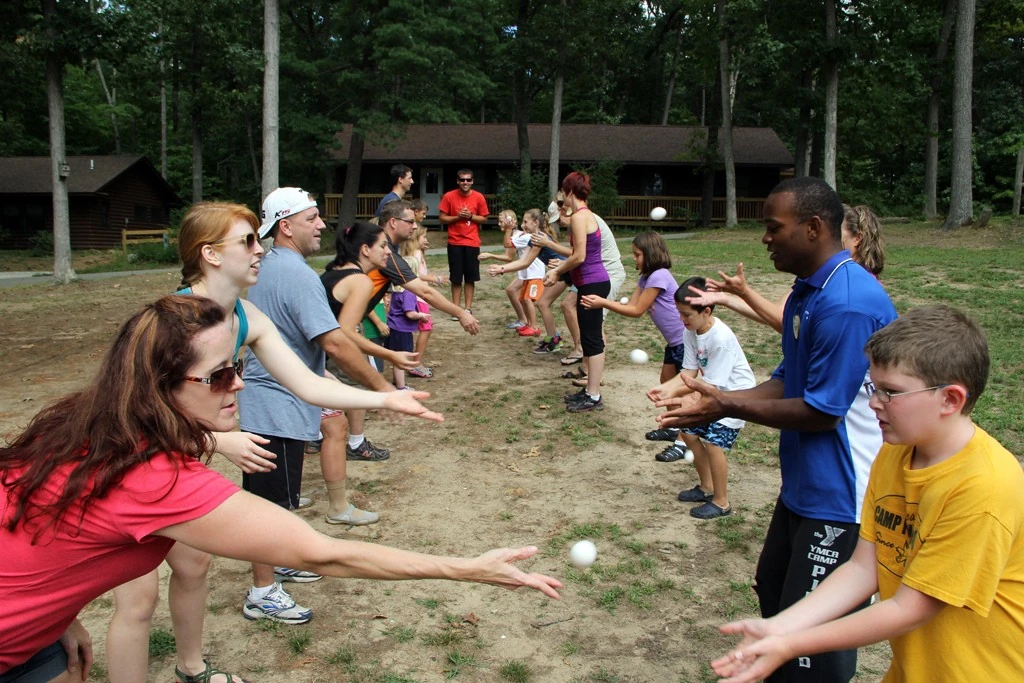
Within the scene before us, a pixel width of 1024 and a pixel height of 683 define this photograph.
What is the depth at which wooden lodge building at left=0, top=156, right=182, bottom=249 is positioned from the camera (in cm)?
3675

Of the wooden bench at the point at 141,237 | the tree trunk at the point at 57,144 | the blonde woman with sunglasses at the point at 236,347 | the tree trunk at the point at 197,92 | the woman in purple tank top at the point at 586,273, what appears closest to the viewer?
the blonde woman with sunglasses at the point at 236,347

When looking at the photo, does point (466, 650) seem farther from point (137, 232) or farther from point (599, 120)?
point (599, 120)

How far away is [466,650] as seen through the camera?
4.16 metres

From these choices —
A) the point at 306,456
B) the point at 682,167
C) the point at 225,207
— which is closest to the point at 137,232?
the point at 682,167

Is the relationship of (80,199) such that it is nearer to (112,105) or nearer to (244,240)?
(112,105)

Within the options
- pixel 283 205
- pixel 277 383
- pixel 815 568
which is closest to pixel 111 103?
pixel 283 205

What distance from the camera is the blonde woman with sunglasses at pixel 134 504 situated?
6.63 ft

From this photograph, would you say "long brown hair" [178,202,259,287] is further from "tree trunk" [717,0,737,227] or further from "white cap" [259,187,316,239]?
"tree trunk" [717,0,737,227]

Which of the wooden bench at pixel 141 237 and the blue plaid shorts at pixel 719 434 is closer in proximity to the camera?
the blue plaid shorts at pixel 719 434

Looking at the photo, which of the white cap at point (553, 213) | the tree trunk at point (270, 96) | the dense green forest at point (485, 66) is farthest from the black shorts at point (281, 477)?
the dense green forest at point (485, 66)

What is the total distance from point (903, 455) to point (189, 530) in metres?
1.95

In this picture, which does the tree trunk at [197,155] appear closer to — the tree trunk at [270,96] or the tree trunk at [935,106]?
the tree trunk at [270,96]

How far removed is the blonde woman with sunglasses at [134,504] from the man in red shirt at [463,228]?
378 inches

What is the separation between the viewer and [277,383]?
4.41m
